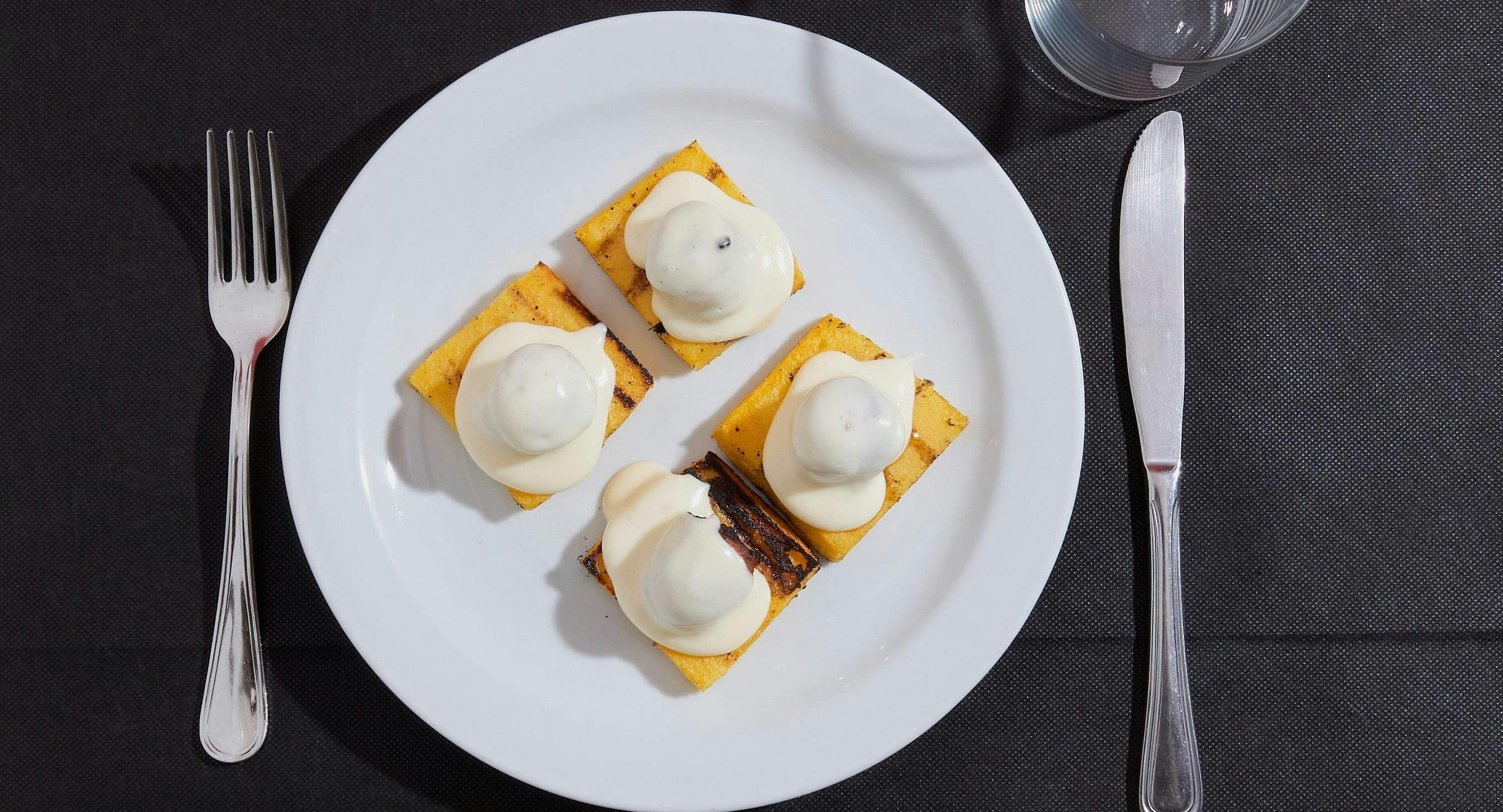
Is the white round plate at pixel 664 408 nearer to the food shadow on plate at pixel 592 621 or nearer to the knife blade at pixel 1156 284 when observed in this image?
the food shadow on plate at pixel 592 621

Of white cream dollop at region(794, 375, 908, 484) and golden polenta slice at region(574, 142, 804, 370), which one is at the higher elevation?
golden polenta slice at region(574, 142, 804, 370)

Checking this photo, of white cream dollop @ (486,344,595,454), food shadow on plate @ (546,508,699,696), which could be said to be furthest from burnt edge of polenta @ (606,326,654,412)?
food shadow on plate @ (546,508,699,696)

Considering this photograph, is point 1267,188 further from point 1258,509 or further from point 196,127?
point 196,127

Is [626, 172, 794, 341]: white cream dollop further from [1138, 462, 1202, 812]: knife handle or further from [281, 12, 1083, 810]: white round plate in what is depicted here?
[1138, 462, 1202, 812]: knife handle

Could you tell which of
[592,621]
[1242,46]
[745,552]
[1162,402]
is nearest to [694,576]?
[745,552]

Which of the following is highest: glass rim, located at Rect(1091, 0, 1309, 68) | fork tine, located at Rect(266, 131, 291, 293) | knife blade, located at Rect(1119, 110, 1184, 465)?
fork tine, located at Rect(266, 131, 291, 293)

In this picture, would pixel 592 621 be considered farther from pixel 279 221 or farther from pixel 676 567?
pixel 279 221

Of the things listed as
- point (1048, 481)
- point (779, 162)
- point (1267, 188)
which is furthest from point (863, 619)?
point (1267, 188)
